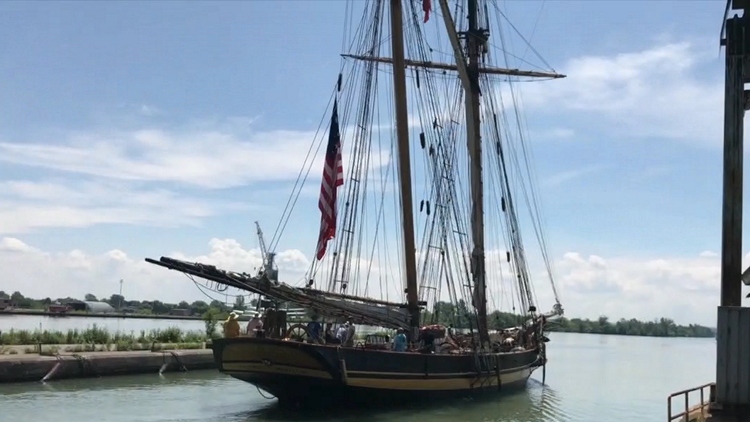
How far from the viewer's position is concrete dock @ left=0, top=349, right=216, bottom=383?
2660 cm

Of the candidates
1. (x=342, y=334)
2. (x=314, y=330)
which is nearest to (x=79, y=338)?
(x=314, y=330)

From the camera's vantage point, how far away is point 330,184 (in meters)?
25.9

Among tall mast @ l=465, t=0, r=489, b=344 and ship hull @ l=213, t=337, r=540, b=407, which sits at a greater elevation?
tall mast @ l=465, t=0, r=489, b=344

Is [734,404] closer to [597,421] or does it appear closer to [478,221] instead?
[597,421]

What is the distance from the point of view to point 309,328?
23.4 meters

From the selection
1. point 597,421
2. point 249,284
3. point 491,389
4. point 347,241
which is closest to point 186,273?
point 249,284

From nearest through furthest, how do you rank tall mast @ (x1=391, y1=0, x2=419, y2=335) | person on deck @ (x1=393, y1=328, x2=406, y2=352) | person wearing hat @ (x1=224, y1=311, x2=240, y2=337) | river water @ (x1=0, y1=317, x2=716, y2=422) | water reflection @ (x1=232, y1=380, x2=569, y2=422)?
river water @ (x1=0, y1=317, x2=716, y2=422) → water reflection @ (x1=232, y1=380, x2=569, y2=422) → person wearing hat @ (x1=224, y1=311, x2=240, y2=337) → person on deck @ (x1=393, y1=328, x2=406, y2=352) → tall mast @ (x1=391, y1=0, x2=419, y2=335)

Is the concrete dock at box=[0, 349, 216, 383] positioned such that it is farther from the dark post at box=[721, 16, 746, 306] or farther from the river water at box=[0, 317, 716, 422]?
the dark post at box=[721, 16, 746, 306]

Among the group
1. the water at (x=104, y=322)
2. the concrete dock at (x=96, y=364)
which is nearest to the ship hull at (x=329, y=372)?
the concrete dock at (x=96, y=364)

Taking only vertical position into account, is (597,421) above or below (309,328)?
below

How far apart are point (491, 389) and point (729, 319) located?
18215 mm

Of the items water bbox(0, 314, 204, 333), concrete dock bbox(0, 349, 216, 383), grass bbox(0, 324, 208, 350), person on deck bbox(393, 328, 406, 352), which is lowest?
water bbox(0, 314, 204, 333)

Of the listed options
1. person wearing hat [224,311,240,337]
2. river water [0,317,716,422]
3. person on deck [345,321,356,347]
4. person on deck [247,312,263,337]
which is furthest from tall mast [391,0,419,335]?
person wearing hat [224,311,240,337]

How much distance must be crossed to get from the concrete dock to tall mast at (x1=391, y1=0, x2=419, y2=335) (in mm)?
12238
